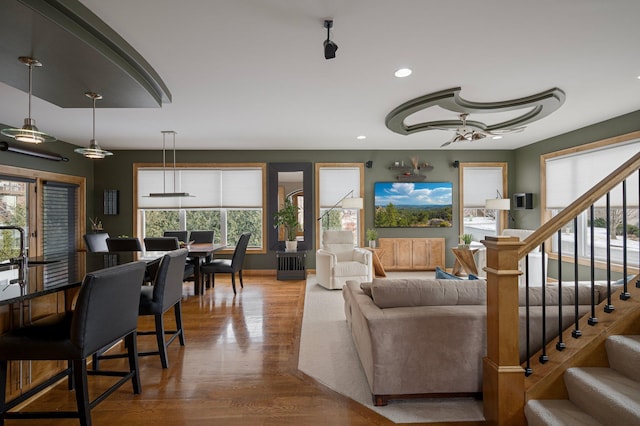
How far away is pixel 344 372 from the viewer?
8.67ft

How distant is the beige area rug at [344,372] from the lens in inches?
83.5

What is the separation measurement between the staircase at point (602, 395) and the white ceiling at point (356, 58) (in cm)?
219

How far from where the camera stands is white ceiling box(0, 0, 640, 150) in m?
2.21

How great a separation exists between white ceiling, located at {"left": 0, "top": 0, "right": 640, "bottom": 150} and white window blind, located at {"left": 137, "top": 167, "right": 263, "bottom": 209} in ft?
6.20

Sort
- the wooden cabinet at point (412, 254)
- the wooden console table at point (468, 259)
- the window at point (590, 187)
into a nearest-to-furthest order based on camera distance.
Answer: the window at point (590, 187), the wooden console table at point (468, 259), the wooden cabinet at point (412, 254)

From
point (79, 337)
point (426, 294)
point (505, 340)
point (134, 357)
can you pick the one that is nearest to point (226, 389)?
point (134, 357)

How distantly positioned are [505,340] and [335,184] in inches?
208

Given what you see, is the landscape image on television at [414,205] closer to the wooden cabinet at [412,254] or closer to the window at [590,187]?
the wooden cabinet at [412,254]

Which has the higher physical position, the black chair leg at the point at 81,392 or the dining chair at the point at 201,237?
the dining chair at the point at 201,237

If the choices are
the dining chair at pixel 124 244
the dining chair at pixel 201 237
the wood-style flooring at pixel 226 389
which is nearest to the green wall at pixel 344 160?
the dining chair at pixel 201 237

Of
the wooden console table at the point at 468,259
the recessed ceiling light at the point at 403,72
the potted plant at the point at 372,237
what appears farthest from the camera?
the potted plant at the point at 372,237

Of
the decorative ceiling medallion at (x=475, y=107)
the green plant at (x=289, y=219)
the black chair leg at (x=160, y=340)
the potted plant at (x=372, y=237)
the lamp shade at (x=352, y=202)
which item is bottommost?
the black chair leg at (x=160, y=340)

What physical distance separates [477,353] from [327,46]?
231 cm

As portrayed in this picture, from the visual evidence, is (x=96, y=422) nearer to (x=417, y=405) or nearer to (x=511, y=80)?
(x=417, y=405)
